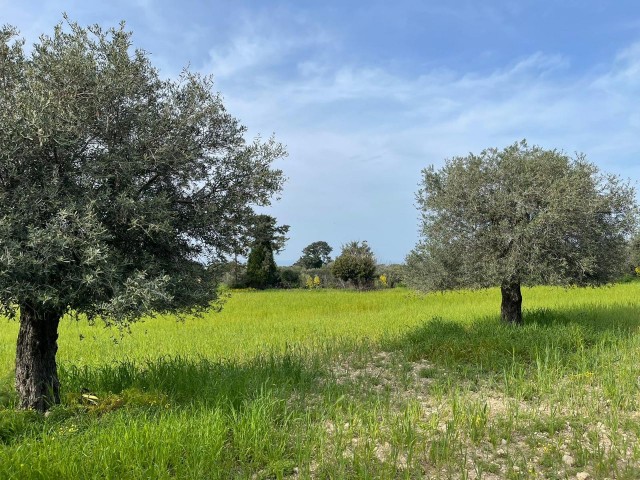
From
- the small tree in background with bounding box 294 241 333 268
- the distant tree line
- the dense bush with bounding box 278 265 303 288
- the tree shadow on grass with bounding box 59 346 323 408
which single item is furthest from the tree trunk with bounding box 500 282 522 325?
the small tree in background with bounding box 294 241 333 268

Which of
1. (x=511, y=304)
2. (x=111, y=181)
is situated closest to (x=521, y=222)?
(x=511, y=304)

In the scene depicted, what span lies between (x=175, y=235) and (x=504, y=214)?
909 centimetres

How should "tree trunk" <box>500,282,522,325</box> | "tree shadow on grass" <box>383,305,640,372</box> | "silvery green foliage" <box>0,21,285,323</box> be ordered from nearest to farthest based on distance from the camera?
"silvery green foliage" <box>0,21,285,323</box> → "tree shadow on grass" <box>383,305,640,372</box> → "tree trunk" <box>500,282,522,325</box>

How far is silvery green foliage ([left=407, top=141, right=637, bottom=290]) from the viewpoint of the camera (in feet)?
40.5

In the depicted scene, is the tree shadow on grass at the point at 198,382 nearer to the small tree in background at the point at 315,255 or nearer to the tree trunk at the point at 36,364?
the tree trunk at the point at 36,364

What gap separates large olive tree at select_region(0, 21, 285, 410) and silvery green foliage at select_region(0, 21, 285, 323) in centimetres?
2

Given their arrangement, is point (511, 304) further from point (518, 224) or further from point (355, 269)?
point (355, 269)

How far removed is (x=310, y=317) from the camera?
2062 cm

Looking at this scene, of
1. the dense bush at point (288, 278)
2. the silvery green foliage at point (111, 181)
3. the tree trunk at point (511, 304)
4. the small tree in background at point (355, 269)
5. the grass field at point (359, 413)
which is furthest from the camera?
the dense bush at point (288, 278)

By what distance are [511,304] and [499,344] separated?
399 cm

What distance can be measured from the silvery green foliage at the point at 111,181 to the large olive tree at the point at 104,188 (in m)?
0.02

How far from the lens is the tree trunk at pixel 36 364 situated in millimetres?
7402

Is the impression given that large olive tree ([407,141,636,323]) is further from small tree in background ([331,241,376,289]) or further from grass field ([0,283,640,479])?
small tree in background ([331,241,376,289])

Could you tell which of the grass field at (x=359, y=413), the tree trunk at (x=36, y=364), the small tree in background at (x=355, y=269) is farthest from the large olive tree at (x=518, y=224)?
the small tree in background at (x=355, y=269)
